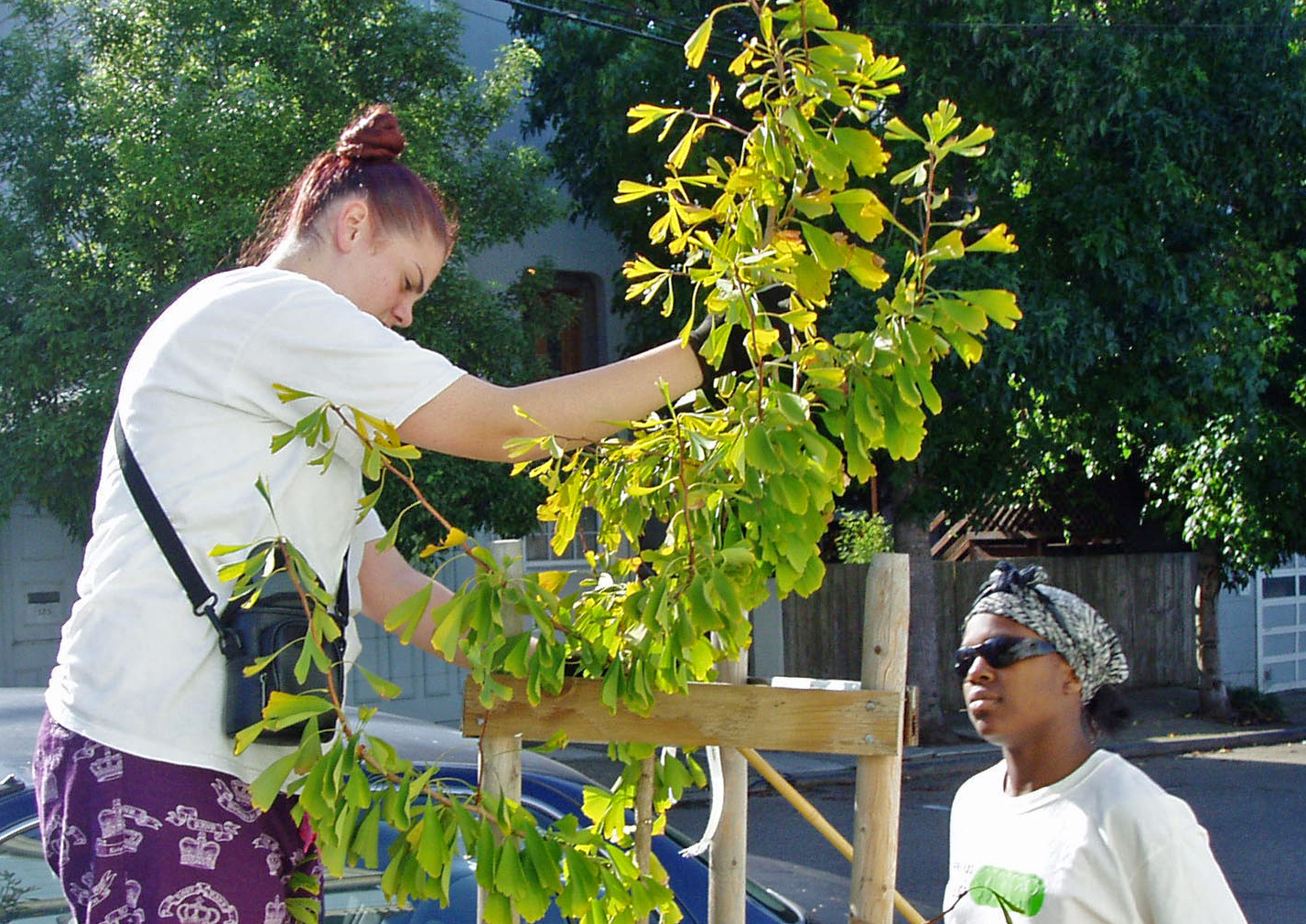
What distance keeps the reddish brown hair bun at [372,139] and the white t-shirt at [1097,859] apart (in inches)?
58.8

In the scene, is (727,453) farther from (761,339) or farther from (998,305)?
(998,305)

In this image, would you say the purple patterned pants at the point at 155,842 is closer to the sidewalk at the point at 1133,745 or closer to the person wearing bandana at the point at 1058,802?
the person wearing bandana at the point at 1058,802

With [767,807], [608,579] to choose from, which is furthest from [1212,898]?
[767,807]

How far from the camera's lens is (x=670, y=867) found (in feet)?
11.7

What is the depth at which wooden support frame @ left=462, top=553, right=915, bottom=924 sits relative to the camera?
166 cm

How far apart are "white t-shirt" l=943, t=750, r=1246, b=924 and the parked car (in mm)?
902

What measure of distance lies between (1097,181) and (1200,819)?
186 inches

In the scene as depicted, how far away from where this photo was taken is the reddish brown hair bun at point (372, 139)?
194 centimetres

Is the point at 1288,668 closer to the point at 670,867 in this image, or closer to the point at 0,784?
the point at 670,867

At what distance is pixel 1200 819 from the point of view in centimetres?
940

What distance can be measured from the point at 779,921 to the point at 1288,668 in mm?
16426

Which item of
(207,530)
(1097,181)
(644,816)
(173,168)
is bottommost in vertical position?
(644,816)

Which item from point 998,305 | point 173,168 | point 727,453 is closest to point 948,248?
→ point 998,305

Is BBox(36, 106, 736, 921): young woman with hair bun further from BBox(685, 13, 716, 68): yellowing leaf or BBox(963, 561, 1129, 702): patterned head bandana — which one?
BBox(963, 561, 1129, 702): patterned head bandana
